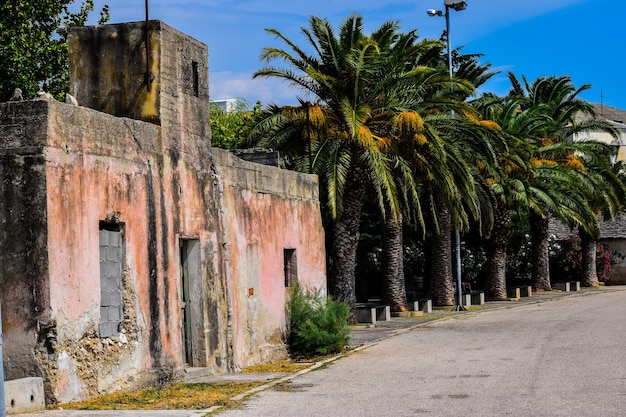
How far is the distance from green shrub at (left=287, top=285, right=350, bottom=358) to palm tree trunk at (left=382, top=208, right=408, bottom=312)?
1367 cm

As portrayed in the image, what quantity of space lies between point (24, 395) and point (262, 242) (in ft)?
27.8

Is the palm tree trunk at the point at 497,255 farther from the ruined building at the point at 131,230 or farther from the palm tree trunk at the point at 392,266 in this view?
the ruined building at the point at 131,230

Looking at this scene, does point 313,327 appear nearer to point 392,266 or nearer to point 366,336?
point 366,336

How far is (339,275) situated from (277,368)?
1197cm

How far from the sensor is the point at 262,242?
20141 millimetres

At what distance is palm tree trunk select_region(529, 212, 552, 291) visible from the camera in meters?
50.1

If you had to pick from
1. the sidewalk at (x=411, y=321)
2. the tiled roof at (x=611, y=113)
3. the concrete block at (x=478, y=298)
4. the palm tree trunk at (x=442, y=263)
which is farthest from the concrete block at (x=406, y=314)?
the tiled roof at (x=611, y=113)

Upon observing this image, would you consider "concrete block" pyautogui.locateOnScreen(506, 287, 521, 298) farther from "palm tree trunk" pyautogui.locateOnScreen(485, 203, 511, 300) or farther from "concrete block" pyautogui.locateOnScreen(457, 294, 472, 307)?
"concrete block" pyautogui.locateOnScreen(457, 294, 472, 307)

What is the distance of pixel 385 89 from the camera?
29250 mm

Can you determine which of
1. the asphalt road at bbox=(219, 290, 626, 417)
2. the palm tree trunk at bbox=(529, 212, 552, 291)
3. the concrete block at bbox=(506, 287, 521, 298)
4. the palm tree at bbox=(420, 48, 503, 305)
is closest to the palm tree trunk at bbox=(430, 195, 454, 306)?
the palm tree at bbox=(420, 48, 503, 305)

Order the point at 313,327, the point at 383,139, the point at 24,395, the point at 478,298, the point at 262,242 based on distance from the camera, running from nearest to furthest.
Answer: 1. the point at 24,395
2. the point at 262,242
3. the point at 313,327
4. the point at 383,139
5. the point at 478,298

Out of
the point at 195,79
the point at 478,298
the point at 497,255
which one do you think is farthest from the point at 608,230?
the point at 195,79

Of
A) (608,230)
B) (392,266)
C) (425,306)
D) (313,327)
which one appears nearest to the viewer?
(313,327)

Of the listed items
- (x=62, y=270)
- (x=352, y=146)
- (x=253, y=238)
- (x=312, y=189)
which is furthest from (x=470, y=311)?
(x=62, y=270)
